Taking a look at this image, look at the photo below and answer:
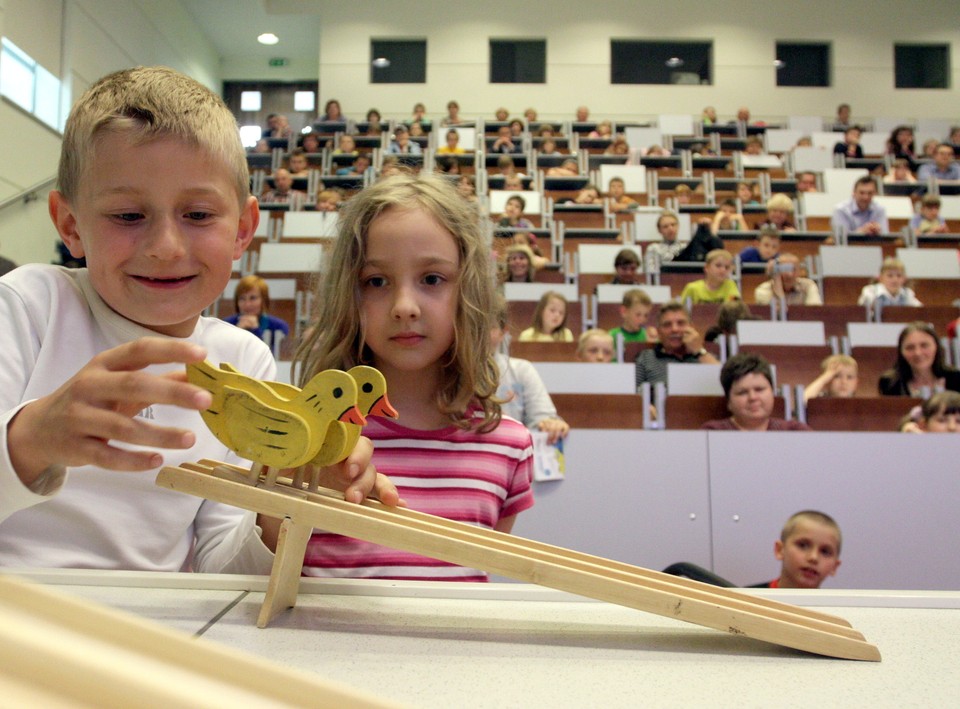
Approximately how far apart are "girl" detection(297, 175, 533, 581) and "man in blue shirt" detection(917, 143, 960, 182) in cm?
730

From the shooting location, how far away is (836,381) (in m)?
2.90

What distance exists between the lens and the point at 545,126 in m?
7.73

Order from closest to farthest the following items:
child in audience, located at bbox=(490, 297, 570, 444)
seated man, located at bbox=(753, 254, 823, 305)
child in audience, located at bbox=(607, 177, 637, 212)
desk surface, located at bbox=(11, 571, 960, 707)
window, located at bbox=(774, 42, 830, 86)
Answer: desk surface, located at bbox=(11, 571, 960, 707), child in audience, located at bbox=(490, 297, 570, 444), seated man, located at bbox=(753, 254, 823, 305), child in audience, located at bbox=(607, 177, 637, 212), window, located at bbox=(774, 42, 830, 86)

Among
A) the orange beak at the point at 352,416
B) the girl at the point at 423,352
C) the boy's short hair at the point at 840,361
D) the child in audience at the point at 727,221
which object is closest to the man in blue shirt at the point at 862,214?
the child in audience at the point at 727,221

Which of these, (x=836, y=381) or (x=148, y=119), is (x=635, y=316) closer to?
(x=836, y=381)

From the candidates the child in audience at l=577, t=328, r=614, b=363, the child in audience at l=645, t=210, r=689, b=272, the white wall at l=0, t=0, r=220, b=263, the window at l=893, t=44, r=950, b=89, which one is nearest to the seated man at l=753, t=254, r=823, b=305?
the child in audience at l=645, t=210, r=689, b=272

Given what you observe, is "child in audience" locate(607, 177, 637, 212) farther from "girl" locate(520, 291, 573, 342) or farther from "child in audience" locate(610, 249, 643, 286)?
"girl" locate(520, 291, 573, 342)

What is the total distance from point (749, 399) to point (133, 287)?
208cm

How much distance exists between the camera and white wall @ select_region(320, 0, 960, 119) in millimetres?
9078

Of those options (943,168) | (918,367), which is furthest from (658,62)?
(918,367)

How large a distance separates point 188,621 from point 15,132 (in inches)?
239

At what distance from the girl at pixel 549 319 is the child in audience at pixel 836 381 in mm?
995

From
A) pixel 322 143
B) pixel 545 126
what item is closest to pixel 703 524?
pixel 545 126

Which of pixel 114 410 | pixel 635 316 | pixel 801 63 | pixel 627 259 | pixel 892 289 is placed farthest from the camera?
pixel 801 63
